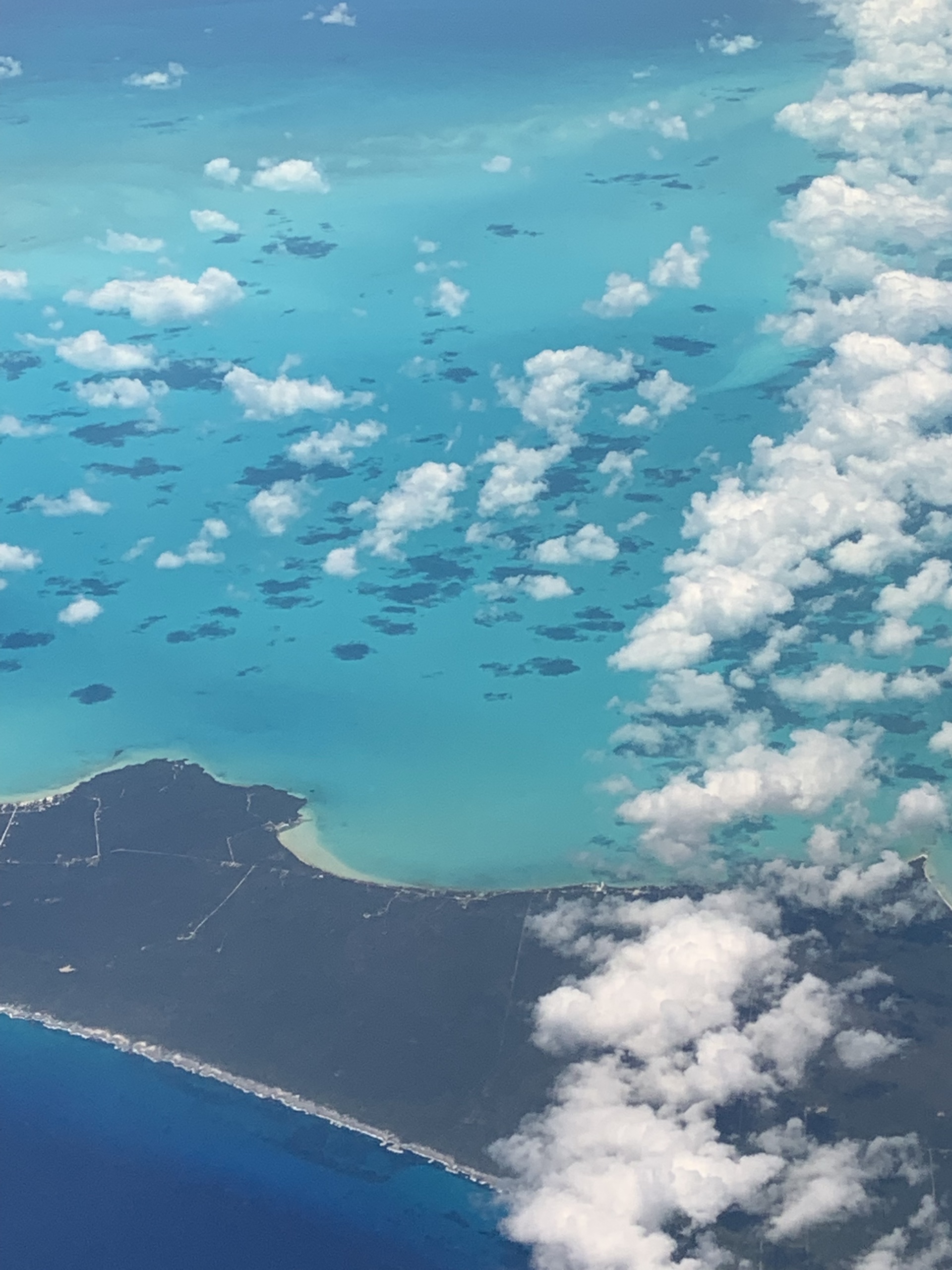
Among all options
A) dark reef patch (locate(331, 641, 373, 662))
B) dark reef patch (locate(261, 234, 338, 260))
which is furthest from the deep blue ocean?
dark reef patch (locate(261, 234, 338, 260))

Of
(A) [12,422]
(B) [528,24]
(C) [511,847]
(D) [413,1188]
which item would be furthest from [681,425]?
(B) [528,24]

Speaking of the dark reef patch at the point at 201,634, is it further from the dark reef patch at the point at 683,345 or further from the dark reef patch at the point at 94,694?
the dark reef patch at the point at 683,345

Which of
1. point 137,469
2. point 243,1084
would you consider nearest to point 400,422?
point 137,469

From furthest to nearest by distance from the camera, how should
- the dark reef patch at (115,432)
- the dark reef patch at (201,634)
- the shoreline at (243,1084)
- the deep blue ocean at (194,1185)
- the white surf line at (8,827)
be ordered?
the dark reef patch at (115,432) → the dark reef patch at (201,634) → the white surf line at (8,827) → the shoreline at (243,1084) → the deep blue ocean at (194,1185)

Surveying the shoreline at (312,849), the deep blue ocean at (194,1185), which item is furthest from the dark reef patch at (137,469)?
the deep blue ocean at (194,1185)

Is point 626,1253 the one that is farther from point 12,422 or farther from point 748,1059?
point 12,422

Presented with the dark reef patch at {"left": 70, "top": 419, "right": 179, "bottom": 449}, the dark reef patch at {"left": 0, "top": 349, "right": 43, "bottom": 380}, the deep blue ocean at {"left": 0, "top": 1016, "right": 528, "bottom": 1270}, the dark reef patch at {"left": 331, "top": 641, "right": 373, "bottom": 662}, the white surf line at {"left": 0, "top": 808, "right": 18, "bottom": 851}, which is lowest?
the deep blue ocean at {"left": 0, "top": 1016, "right": 528, "bottom": 1270}

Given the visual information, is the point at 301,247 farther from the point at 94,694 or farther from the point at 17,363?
the point at 94,694

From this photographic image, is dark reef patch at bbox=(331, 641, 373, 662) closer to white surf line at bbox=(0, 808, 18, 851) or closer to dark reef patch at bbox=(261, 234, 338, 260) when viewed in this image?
white surf line at bbox=(0, 808, 18, 851)
